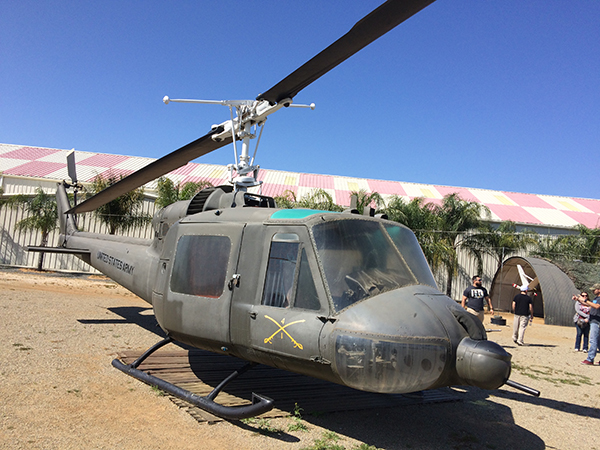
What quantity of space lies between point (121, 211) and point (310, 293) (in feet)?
64.8

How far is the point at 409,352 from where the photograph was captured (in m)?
3.97

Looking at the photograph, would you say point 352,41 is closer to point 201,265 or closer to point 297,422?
point 201,265

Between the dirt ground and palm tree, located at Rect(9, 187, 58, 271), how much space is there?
14632 mm

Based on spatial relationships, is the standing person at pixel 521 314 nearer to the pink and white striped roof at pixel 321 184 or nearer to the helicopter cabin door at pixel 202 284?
the helicopter cabin door at pixel 202 284

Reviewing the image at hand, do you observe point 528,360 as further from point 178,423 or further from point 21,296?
point 21,296

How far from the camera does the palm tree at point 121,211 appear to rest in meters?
22.0

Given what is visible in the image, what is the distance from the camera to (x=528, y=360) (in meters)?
9.98

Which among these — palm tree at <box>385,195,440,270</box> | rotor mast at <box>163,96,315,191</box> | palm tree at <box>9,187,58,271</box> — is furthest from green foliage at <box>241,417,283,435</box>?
palm tree at <box>9,187,58,271</box>

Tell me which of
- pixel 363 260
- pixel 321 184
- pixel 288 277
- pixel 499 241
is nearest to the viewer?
pixel 363 260

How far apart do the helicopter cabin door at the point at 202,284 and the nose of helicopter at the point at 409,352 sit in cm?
171

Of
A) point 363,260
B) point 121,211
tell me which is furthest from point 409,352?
point 121,211

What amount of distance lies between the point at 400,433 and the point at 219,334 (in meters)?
2.35

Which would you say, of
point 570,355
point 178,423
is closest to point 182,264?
point 178,423

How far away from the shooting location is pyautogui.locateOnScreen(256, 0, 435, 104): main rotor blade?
356 centimetres
